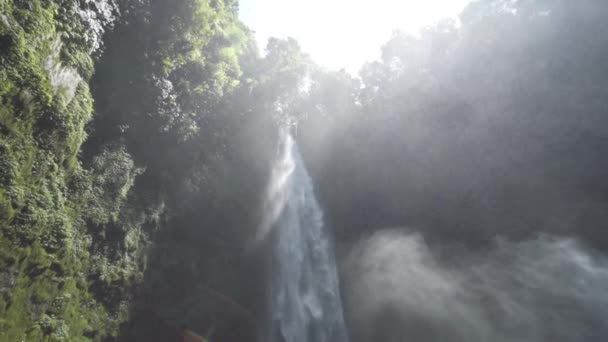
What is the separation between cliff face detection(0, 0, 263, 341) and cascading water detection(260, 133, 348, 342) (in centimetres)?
361

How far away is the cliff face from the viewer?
591 centimetres

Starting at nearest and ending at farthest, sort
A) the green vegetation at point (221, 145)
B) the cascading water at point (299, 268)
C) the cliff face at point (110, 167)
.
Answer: the cliff face at point (110, 167) → the green vegetation at point (221, 145) → the cascading water at point (299, 268)

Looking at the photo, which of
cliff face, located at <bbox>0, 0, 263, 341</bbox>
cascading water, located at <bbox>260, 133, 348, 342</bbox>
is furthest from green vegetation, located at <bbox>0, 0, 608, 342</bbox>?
cascading water, located at <bbox>260, 133, 348, 342</bbox>

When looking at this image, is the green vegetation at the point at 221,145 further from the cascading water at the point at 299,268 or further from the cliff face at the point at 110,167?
the cascading water at the point at 299,268

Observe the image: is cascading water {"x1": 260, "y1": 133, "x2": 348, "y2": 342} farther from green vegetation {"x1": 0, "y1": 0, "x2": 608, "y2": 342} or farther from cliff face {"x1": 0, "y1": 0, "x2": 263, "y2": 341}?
cliff face {"x1": 0, "y1": 0, "x2": 263, "y2": 341}

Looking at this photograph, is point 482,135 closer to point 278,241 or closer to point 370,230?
point 370,230

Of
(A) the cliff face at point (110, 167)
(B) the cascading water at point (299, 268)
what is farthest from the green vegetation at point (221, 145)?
(B) the cascading water at point (299, 268)

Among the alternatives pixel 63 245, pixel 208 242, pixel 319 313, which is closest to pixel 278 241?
pixel 319 313

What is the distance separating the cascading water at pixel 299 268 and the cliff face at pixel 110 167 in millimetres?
3608

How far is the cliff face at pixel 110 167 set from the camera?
591cm

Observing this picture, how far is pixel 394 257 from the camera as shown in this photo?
21797 millimetres

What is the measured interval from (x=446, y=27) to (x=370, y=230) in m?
24.4

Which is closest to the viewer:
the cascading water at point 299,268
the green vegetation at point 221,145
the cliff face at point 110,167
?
the cliff face at point 110,167

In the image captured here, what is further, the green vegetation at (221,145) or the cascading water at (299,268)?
the cascading water at (299,268)
